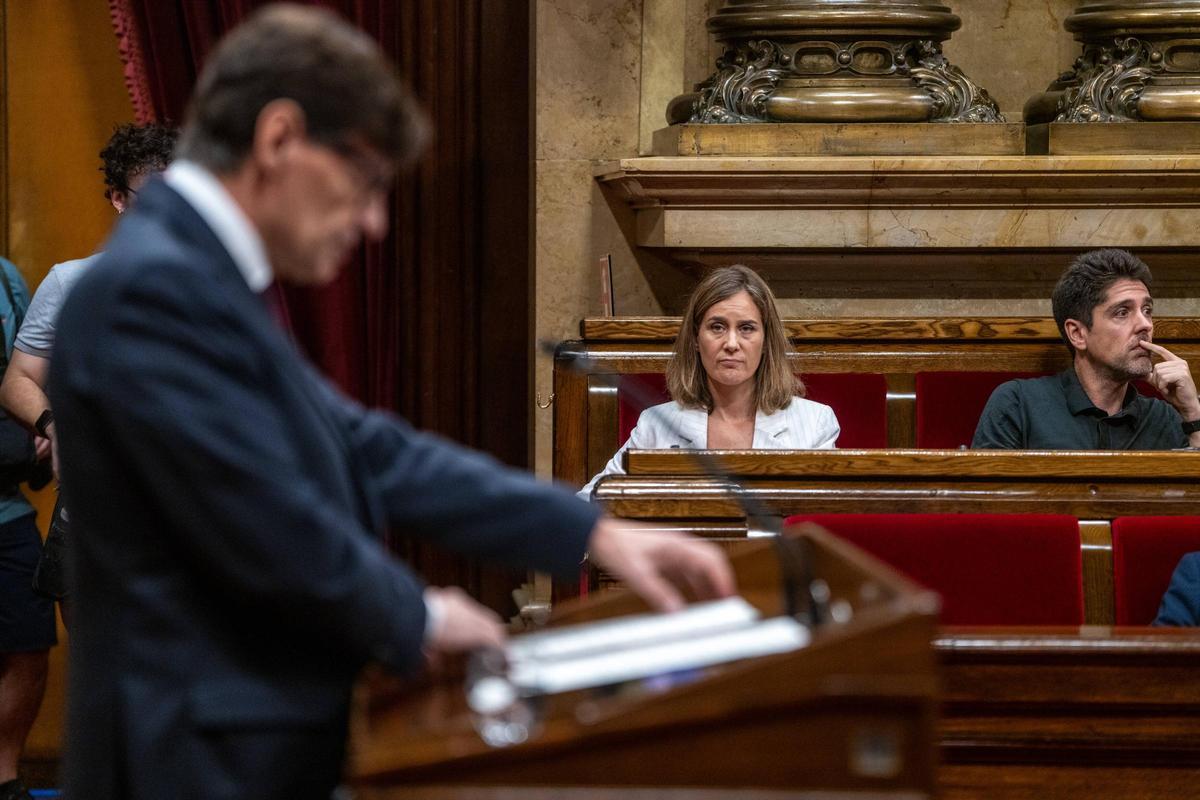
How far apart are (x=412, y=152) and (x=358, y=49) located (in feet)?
0.31

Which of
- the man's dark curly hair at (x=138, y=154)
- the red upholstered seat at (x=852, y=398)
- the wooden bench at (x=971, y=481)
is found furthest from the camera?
the red upholstered seat at (x=852, y=398)

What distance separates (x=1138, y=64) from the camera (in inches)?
175

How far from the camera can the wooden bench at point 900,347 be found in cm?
402

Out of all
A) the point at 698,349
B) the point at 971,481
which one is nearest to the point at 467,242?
the point at 698,349

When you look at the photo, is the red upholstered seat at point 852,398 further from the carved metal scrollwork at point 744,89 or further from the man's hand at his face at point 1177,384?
the carved metal scrollwork at point 744,89

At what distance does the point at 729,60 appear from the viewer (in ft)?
14.6

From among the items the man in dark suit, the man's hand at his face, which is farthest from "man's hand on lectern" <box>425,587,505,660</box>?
the man's hand at his face

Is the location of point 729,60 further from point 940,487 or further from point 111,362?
point 111,362

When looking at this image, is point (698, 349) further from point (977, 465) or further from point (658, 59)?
point (977, 465)

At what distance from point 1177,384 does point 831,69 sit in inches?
51.9

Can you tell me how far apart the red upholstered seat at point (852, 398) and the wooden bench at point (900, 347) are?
0.09 feet

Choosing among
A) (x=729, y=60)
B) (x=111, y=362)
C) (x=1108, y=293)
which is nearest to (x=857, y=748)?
(x=111, y=362)

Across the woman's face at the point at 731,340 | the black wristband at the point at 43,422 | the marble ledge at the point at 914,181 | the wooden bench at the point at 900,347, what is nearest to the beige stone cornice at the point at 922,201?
the marble ledge at the point at 914,181

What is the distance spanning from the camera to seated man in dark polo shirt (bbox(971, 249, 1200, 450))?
3688 mm
